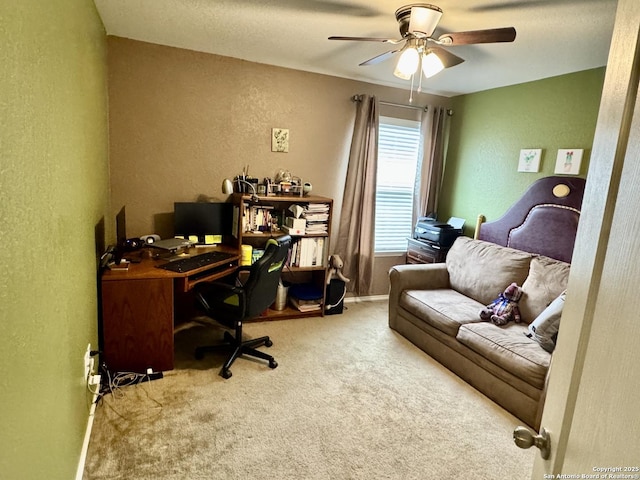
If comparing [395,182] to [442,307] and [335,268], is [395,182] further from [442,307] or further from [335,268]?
[442,307]

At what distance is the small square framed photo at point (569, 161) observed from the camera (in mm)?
3045

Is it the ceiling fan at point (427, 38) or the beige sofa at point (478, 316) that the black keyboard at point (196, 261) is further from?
the ceiling fan at point (427, 38)

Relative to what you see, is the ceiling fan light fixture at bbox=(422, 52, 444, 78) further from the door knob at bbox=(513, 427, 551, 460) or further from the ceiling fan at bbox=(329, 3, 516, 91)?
the door knob at bbox=(513, 427, 551, 460)

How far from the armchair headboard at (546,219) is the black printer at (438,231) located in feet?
1.53

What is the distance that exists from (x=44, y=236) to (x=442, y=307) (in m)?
2.72

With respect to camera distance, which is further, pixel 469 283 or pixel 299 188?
pixel 299 188

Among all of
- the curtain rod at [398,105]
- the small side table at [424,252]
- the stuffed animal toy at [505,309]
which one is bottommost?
the stuffed animal toy at [505,309]

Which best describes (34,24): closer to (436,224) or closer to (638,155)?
(638,155)

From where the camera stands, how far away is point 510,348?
2.44m

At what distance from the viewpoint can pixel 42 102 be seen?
1219 mm

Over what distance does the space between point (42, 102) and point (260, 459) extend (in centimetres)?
183

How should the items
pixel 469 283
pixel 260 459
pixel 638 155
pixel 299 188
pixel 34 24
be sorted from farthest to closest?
pixel 299 188
pixel 469 283
pixel 260 459
pixel 34 24
pixel 638 155

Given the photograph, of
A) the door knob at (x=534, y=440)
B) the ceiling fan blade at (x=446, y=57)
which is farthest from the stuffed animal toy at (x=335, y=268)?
the door knob at (x=534, y=440)

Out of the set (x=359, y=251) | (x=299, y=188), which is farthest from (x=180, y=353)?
(x=359, y=251)
